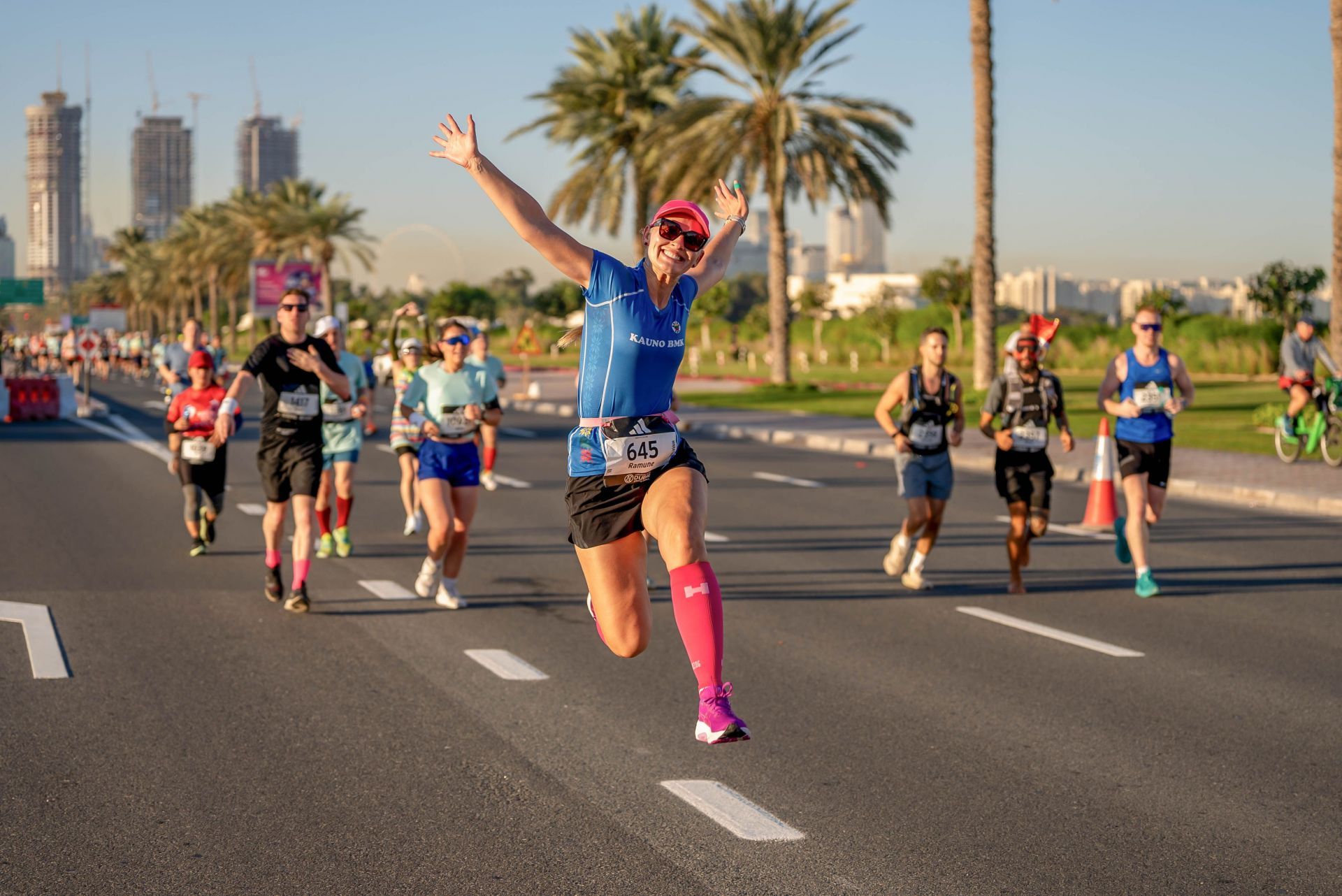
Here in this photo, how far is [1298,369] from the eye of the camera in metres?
20.7

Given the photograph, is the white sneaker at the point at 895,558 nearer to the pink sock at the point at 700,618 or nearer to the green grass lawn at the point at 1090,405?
the pink sock at the point at 700,618

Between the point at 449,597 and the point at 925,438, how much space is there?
352 cm

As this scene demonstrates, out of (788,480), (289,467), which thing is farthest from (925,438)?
(788,480)

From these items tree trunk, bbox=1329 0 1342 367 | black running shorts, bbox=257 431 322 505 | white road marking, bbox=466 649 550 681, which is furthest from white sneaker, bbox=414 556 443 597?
tree trunk, bbox=1329 0 1342 367

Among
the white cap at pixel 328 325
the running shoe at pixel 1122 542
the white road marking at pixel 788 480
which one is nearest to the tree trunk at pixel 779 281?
the white road marking at pixel 788 480

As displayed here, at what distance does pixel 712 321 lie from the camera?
88312 mm

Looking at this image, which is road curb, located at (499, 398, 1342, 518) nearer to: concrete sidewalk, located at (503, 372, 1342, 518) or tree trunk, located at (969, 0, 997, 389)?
concrete sidewalk, located at (503, 372, 1342, 518)

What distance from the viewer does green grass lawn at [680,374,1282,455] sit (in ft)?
82.6

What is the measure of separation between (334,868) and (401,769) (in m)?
1.27

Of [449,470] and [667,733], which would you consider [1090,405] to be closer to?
[449,470]

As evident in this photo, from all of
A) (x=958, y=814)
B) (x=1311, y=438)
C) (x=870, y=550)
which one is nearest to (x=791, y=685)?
(x=958, y=814)

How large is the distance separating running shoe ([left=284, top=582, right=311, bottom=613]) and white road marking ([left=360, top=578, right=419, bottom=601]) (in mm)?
737

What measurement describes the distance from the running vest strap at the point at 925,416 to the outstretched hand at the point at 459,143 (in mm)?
6386

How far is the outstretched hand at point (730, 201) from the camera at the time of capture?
6516mm
